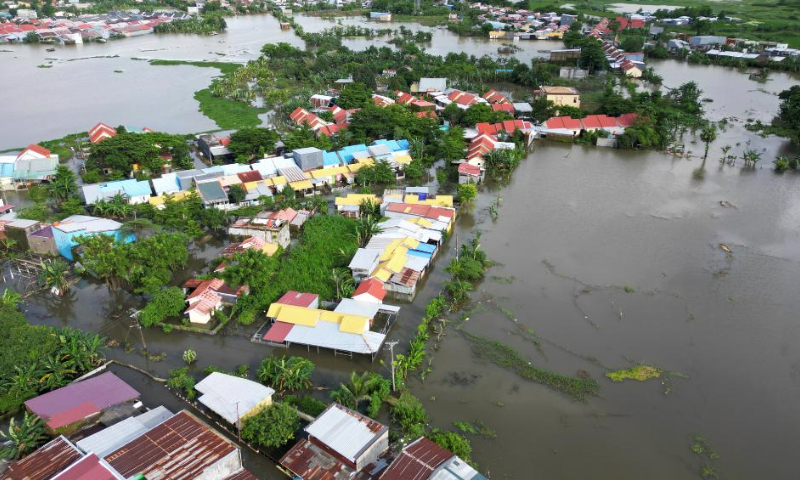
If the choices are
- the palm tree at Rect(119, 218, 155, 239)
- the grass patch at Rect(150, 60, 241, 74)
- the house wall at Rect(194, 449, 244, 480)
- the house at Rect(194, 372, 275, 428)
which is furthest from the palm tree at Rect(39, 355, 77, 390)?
the grass patch at Rect(150, 60, 241, 74)

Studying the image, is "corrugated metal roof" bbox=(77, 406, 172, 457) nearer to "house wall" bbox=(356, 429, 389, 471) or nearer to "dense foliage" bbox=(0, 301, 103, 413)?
"dense foliage" bbox=(0, 301, 103, 413)

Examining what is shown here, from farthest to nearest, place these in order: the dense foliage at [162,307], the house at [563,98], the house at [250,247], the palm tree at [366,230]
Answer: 1. the house at [563,98]
2. the palm tree at [366,230]
3. the house at [250,247]
4. the dense foliage at [162,307]

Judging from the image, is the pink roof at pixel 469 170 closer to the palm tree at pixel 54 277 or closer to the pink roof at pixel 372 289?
the pink roof at pixel 372 289

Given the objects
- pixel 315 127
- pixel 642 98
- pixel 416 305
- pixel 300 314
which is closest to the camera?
pixel 300 314

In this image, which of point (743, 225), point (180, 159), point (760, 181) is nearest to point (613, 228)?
point (743, 225)

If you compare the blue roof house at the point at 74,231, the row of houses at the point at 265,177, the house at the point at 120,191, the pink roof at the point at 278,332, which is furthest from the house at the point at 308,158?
the pink roof at the point at 278,332

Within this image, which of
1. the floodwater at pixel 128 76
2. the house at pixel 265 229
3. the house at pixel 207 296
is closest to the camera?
the house at pixel 207 296

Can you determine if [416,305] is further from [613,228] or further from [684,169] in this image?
[684,169]

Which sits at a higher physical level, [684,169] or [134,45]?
[134,45]
